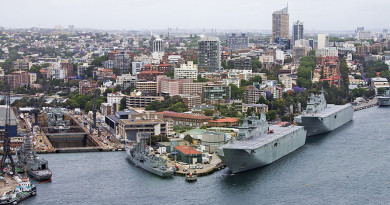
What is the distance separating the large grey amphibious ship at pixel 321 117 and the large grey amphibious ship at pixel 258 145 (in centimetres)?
219

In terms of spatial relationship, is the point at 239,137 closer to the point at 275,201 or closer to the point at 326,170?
the point at 326,170

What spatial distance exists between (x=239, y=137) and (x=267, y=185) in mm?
3114

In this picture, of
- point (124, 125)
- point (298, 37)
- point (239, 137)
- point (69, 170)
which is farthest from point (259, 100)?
point (298, 37)

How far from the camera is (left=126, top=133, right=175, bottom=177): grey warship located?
20.2 meters

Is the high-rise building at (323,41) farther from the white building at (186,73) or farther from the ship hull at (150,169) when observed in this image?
the ship hull at (150,169)

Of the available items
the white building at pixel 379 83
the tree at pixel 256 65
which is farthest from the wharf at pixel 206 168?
the tree at pixel 256 65

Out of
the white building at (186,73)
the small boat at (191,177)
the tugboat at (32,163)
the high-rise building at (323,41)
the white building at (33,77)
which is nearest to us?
the small boat at (191,177)

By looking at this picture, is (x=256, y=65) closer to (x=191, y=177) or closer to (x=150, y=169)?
(x=150, y=169)

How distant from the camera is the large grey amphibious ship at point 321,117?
28.0 meters

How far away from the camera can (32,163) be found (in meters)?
20.5

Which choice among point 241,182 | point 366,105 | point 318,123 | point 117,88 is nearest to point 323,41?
point 366,105

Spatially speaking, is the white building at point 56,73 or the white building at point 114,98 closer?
the white building at point 114,98

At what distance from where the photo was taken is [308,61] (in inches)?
2110

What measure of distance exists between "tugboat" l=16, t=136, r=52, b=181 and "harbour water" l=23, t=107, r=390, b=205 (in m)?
0.35
